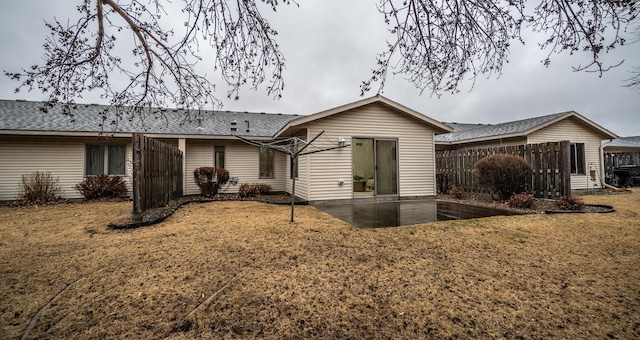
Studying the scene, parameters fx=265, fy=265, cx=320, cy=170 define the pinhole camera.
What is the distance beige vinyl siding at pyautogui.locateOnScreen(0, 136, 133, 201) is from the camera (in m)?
10.3

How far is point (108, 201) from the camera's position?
32.7 feet

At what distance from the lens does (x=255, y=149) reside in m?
12.7

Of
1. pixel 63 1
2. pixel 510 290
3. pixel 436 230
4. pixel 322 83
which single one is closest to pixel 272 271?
pixel 510 290

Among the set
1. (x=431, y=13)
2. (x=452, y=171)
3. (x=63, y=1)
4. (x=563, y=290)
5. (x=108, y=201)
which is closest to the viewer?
(x=563, y=290)

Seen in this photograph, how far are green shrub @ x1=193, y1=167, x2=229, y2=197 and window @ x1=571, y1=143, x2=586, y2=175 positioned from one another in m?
15.3

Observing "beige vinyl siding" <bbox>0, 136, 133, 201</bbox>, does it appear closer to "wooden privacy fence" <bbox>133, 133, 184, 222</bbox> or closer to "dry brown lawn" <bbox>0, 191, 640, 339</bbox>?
"wooden privacy fence" <bbox>133, 133, 184, 222</bbox>

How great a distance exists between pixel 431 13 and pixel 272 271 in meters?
3.49

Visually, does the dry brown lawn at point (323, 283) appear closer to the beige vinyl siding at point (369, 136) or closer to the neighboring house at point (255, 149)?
the beige vinyl siding at point (369, 136)

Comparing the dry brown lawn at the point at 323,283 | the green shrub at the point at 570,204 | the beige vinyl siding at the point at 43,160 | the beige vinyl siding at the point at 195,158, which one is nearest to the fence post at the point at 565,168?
the green shrub at the point at 570,204

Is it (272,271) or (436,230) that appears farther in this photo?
(436,230)

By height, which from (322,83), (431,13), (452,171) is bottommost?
(452,171)

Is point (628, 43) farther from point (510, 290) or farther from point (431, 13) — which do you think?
point (510, 290)

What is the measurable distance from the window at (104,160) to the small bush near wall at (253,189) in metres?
5.20

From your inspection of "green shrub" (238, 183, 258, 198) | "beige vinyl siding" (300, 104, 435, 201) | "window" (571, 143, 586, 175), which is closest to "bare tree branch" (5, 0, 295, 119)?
"beige vinyl siding" (300, 104, 435, 201)
